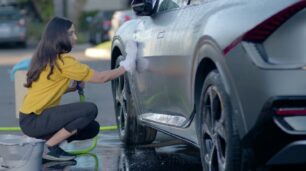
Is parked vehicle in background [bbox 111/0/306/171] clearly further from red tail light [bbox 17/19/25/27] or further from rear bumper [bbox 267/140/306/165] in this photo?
red tail light [bbox 17/19/25/27]

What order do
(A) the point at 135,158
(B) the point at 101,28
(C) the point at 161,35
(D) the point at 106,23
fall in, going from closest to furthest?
(C) the point at 161,35
(A) the point at 135,158
(D) the point at 106,23
(B) the point at 101,28

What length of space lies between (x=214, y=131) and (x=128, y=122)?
2586 millimetres

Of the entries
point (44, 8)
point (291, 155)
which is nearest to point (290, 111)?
point (291, 155)

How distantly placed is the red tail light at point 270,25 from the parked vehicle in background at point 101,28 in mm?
22552

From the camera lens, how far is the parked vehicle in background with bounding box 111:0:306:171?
4.52 meters

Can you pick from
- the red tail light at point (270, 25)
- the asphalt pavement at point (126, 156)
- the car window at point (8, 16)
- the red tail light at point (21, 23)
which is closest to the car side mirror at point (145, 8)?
the asphalt pavement at point (126, 156)

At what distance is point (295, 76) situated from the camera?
4.52 m

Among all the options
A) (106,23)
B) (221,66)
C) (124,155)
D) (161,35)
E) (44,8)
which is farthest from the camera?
(44,8)

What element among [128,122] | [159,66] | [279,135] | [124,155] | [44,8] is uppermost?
[279,135]

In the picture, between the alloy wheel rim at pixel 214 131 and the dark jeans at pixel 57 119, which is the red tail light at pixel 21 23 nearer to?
the dark jeans at pixel 57 119

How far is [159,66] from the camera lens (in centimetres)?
626

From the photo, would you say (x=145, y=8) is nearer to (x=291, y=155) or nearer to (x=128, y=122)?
(x=128, y=122)

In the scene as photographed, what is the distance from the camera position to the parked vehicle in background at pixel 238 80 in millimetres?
4523

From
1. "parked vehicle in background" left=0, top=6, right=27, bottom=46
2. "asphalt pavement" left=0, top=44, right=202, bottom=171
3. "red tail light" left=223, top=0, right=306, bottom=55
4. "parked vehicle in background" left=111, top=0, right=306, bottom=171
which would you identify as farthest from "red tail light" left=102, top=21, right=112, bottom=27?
"red tail light" left=223, top=0, right=306, bottom=55
